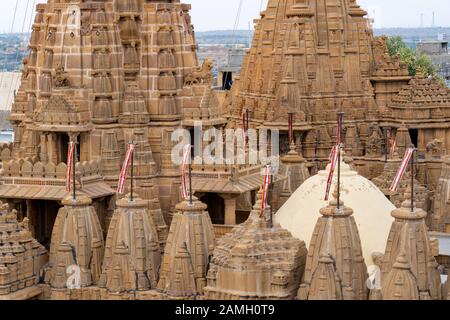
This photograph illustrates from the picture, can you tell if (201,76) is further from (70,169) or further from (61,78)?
(70,169)

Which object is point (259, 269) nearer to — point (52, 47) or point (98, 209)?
point (98, 209)

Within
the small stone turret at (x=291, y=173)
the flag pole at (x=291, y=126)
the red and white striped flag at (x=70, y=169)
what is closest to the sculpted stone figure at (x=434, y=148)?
the flag pole at (x=291, y=126)

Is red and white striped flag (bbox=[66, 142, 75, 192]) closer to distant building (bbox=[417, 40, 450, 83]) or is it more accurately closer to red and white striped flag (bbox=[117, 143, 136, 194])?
red and white striped flag (bbox=[117, 143, 136, 194])

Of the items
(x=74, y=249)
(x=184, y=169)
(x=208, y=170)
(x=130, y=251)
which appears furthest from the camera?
(x=208, y=170)

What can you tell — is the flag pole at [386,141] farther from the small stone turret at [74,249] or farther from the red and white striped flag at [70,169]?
the small stone turret at [74,249]

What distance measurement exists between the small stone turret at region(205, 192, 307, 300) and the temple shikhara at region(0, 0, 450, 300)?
5 cm

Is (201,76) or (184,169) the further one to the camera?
(201,76)

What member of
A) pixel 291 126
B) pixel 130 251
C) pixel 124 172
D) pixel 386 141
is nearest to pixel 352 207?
pixel 130 251

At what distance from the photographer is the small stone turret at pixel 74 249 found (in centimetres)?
5006

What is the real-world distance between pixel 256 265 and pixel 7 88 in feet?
261

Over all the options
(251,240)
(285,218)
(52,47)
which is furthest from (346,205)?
(52,47)

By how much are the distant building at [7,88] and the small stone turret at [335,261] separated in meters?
69.6

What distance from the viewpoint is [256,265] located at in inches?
1800

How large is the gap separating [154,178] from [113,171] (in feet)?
4.98
